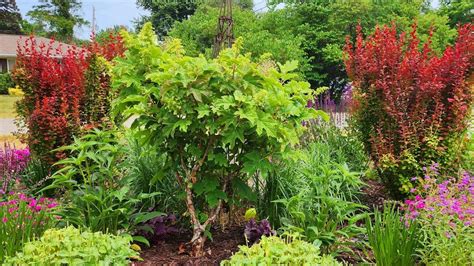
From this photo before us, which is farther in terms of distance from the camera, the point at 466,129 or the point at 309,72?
the point at 309,72

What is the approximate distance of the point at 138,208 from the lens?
12.7ft

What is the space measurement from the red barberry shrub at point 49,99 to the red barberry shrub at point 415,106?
2.97 m

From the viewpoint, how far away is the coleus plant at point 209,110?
295cm

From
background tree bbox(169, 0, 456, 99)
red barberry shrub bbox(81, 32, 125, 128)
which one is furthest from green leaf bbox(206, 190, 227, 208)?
background tree bbox(169, 0, 456, 99)

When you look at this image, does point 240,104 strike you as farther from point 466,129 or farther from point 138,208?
point 466,129

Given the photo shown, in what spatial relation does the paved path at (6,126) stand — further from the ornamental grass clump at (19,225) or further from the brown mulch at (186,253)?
the brown mulch at (186,253)

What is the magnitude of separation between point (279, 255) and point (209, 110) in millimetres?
1016

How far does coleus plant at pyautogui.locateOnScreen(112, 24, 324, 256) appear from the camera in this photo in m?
2.95

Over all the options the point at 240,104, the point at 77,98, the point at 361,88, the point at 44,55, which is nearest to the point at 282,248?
the point at 240,104

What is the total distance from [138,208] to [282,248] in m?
1.77

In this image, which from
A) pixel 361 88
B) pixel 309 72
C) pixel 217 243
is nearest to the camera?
pixel 217 243

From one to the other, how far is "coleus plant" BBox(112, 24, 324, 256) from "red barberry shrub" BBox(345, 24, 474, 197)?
4.31 feet

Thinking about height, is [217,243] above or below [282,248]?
below

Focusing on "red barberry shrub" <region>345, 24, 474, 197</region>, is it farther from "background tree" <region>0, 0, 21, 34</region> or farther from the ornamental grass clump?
"background tree" <region>0, 0, 21, 34</region>
